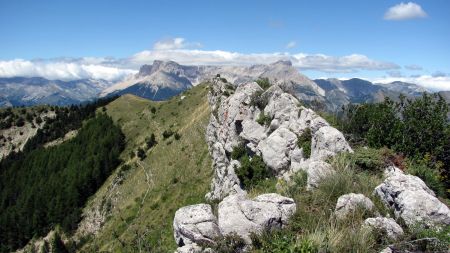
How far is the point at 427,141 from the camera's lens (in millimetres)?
27453

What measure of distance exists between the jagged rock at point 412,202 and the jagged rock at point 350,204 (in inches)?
35.7

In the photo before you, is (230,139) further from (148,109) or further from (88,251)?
(148,109)

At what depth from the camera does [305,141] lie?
26.5 meters

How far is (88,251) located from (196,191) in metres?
27.4

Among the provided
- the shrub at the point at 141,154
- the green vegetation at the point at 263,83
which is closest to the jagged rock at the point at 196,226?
the green vegetation at the point at 263,83

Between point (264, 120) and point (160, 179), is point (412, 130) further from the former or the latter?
point (160, 179)

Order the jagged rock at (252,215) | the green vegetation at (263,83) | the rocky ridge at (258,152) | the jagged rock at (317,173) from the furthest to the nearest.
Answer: the green vegetation at (263,83) < the jagged rock at (317,173) < the rocky ridge at (258,152) < the jagged rock at (252,215)

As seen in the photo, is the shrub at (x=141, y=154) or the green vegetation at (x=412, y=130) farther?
the shrub at (x=141, y=154)

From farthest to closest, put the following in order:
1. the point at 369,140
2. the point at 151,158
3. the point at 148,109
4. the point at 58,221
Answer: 1. the point at 148,109
2. the point at 58,221
3. the point at 151,158
4. the point at 369,140

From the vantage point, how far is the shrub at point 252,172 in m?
29.4

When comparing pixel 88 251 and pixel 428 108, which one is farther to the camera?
pixel 88 251

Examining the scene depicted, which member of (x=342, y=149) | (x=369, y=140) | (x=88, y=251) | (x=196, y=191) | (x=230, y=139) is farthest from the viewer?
(x=88, y=251)

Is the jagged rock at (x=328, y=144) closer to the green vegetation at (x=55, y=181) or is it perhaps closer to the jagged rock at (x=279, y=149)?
the jagged rock at (x=279, y=149)

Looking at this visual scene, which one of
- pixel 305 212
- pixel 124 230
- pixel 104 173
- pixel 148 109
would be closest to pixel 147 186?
pixel 124 230
